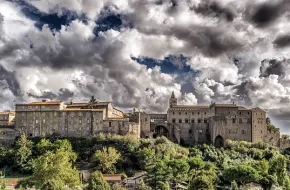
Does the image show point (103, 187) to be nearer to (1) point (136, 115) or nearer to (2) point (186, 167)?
(2) point (186, 167)

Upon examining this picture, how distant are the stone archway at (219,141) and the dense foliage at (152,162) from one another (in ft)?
7.99

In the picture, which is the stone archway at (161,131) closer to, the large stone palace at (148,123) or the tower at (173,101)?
the large stone palace at (148,123)

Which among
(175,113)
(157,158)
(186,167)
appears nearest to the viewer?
(186,167)

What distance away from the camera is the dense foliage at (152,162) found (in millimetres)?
56156

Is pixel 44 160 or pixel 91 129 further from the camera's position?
pixel 91 129

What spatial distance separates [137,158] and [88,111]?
15592 mm

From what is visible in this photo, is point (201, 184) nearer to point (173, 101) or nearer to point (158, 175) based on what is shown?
point (158, 175)

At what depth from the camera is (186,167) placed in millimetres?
67062

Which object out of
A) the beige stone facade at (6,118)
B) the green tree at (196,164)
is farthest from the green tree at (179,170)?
the beige stone facade at (6,118)

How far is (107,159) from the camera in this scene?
74125 millimetres

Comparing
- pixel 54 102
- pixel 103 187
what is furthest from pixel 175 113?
pixel 103 187

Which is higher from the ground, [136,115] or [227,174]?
[136,115]

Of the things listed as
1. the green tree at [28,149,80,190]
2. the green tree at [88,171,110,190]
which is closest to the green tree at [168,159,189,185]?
the green tree at [88,171,110,190]

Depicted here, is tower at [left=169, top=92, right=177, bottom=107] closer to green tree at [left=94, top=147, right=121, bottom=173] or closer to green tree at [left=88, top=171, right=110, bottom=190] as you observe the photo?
green tree at [left=94, top=147, right=121, bottom=173]
